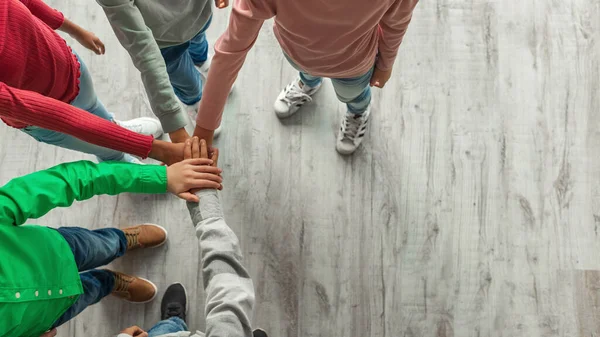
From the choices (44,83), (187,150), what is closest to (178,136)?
(187,150)

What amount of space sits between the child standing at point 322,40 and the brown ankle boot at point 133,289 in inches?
20.9

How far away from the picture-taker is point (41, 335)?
109 centimetres

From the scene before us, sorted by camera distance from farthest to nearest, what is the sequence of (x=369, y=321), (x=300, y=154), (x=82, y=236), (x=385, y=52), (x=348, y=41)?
1. (x=300, y=154)
2. (x=369, y=321)
3. (x=82, y=236)
4. (x=385, y=52)
5. (x=348, y=41)

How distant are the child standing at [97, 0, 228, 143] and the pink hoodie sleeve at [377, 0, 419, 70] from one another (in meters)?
0.33

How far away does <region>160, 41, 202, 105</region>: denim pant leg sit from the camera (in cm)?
119

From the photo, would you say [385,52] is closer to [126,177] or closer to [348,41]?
[348,41]

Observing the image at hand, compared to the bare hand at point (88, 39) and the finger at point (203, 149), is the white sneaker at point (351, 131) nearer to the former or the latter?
the finger at point (203, 149)

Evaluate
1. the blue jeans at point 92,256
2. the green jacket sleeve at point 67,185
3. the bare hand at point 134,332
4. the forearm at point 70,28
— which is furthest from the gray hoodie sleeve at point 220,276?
the forearm at point 70,28

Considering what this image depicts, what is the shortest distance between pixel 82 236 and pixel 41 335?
0.74 feet

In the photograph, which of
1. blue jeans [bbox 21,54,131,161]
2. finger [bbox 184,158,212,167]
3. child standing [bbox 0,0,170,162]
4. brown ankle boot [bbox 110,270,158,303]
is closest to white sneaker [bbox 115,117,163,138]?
blue jeans [bbox 21,54,131,161]

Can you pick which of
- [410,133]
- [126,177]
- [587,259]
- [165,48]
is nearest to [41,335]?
[126,177]

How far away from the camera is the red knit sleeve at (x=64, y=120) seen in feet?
2.99

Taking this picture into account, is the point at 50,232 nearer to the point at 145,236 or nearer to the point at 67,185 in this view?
the point at 67,185

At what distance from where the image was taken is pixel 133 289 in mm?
1402
